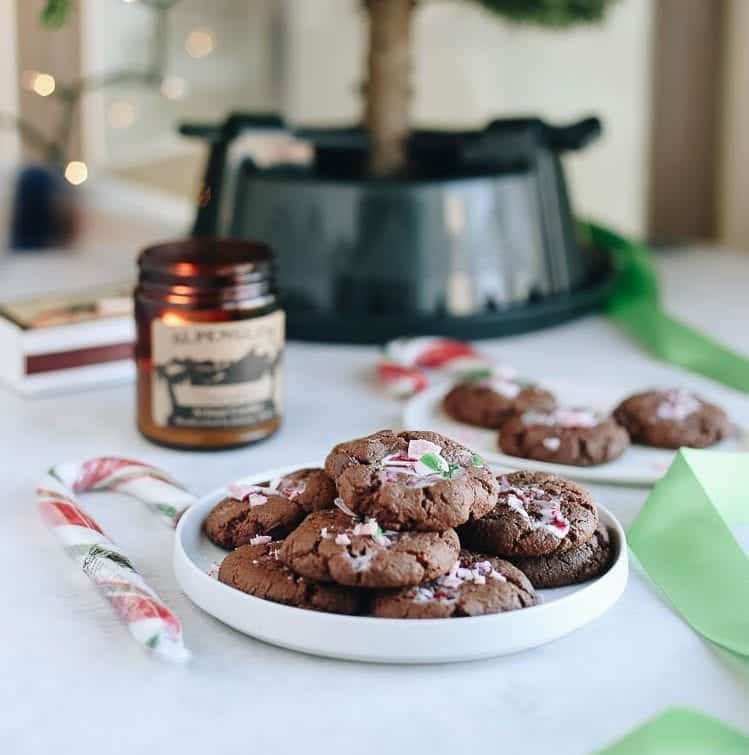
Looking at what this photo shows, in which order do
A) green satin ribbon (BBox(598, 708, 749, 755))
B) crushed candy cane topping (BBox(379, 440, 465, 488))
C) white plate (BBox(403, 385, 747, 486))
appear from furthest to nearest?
white plate (BBox(403, 385, 747, 486)) → crushed candy cane topping (BBox(379, 440, 465, 488)) → green satin ribbon (BBox(598, 708, 749, 755))

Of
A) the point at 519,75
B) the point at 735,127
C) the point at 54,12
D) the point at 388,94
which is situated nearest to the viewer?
the point at 54,12

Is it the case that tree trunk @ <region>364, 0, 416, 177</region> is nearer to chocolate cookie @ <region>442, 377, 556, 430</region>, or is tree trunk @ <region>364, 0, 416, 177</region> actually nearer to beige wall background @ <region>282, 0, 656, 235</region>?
chocolate cookie @ <region>442, 377, 556, 430</region>

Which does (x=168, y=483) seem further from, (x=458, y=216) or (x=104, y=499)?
(x=458, y=216)

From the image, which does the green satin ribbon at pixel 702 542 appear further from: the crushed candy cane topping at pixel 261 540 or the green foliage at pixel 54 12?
the green foliage at pixel 54 12

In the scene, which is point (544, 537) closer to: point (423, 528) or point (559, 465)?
point (423, 528)

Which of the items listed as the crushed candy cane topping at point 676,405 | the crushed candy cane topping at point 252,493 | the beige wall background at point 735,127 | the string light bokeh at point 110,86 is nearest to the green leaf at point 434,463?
the crushed candy cane topping at point 252,493

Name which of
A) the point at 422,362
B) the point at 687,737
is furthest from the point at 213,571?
the point at 422,362

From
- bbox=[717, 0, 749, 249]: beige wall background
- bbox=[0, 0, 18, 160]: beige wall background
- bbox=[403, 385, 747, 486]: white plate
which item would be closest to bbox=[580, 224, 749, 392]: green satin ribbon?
bbox=[403, 385, 747, 486]: white plate
